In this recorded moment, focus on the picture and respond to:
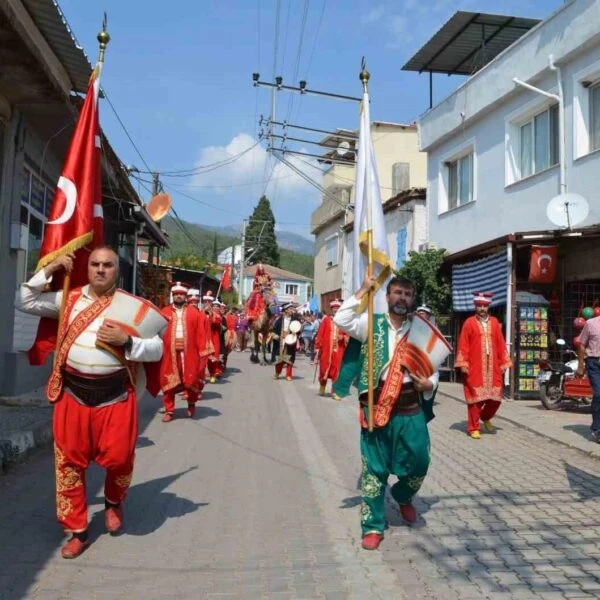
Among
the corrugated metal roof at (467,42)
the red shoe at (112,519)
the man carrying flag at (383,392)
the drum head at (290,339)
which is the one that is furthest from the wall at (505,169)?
the red shoe at (112,519)

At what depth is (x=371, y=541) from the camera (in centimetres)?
488

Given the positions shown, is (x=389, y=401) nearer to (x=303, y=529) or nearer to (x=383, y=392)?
(x=383, y=392)

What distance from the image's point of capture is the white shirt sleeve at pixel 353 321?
5.17m

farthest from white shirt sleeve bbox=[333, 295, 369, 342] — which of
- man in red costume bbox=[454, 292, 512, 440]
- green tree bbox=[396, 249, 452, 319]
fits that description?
green tree bbox=[396, 249, 452, 319]

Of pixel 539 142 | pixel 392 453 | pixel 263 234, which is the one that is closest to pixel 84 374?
pixel 392 453

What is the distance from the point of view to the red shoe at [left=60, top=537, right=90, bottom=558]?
458cm

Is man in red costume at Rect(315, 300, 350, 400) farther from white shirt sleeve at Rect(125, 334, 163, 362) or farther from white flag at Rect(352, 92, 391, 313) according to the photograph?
white shirt sleeve at Rect(125, 334, 163, 362)

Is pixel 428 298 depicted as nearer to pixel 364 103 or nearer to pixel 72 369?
pixel 364 103

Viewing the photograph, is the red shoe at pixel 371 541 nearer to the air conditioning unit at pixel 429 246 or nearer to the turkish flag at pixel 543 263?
the turkish flag at pixel 543 263

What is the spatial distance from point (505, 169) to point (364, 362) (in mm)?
12329

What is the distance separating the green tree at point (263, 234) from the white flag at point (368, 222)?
71.9 metres

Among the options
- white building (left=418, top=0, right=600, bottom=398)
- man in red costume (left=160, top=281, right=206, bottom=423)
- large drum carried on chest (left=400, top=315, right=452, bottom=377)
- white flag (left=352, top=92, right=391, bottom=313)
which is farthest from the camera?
white building (left=418, top=0, right=600, bottom=398)

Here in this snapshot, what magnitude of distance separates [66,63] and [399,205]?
50.1ft

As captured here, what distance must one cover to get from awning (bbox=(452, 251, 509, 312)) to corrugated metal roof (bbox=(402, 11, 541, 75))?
224 inches
